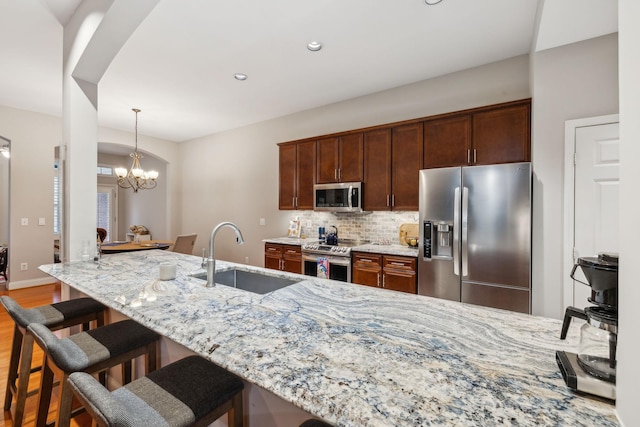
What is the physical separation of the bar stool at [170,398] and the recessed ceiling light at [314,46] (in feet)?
9.49

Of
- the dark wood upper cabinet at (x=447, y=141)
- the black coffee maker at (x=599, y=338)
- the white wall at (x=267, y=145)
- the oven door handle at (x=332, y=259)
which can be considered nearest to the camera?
the black coffee maker at (x=599, y=338)

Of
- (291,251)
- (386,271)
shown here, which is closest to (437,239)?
(386,271)

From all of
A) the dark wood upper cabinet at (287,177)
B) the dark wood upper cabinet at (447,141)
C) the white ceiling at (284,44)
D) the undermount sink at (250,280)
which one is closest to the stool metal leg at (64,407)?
the undermount sink at (250,280)

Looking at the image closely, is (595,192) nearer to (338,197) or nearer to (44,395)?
(338,197)

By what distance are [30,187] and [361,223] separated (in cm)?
560

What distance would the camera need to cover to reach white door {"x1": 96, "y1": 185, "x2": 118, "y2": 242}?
29.4 ft

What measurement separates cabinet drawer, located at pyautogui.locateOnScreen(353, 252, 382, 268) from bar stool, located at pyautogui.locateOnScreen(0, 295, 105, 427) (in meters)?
2.49

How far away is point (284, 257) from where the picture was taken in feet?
14.3

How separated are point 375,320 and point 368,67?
3.08m

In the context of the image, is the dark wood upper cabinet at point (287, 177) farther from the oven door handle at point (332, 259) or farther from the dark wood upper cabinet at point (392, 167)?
the dark wood upper cabinet at point (392, 167)

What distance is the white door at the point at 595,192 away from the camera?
2.40m

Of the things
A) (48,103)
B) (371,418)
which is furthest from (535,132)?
(48,103)

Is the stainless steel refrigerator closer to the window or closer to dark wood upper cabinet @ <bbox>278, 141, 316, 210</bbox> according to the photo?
dark wood upper cabinet @ <bbox>278, 141, 316, 210</bbox>

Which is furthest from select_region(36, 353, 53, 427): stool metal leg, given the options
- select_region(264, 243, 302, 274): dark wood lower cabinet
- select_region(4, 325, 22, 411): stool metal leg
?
select_region(264, 243, 302, 274): dark wood lower cabinet
